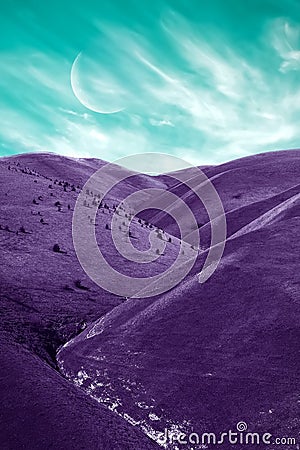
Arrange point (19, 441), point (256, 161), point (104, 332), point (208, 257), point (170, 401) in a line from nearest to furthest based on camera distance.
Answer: point (19, 441) < point (170, 401) < point (104, 332) < point (208, 257) < point (256, 161)

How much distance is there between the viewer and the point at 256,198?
108 feet

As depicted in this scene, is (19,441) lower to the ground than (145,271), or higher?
lower

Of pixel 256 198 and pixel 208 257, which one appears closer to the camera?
pixel 208 257

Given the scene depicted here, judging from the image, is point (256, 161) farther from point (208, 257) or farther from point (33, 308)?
point (33, 308)

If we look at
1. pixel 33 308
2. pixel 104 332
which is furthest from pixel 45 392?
pixel 33 308

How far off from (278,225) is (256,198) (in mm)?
20403

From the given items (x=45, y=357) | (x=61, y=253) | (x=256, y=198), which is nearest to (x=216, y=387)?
(x=45, y=357)

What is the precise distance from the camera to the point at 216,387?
7.20 m

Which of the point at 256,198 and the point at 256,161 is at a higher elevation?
the point at 256,161

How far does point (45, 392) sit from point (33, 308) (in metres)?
3.98

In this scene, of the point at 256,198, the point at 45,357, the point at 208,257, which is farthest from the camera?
the point at 256,198

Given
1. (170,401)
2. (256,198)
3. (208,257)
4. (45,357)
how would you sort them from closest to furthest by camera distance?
1. (170,401)
2. (45,357)
3. (208,257)
4. (256,198)

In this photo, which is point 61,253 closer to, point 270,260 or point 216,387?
point 270,260

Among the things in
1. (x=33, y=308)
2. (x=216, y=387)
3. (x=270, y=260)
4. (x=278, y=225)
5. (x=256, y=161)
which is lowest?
(x=216, y=387)
